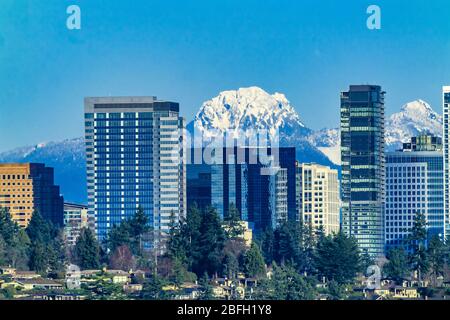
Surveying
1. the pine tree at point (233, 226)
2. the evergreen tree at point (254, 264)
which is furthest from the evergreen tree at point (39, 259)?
the pine tree at point (233, 226)

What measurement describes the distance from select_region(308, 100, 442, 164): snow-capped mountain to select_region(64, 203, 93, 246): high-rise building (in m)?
12.2

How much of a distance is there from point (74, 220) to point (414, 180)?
21.1m

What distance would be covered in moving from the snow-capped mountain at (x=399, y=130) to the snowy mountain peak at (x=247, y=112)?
7.65 feet

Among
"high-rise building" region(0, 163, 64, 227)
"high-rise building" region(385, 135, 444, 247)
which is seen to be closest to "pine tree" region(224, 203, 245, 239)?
"high-rise building" region(0, 163, 64, 227)

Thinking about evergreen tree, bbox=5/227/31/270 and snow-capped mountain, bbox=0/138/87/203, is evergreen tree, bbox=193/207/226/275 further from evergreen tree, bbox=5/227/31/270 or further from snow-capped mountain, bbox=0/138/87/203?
snow-capped mountain, bbox=0/138/87/203

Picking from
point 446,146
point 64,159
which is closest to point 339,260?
point 64,159

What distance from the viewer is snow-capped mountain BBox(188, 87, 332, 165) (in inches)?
3103

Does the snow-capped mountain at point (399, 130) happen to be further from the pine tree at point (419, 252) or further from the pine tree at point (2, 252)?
the pine tree at point (2, 252)

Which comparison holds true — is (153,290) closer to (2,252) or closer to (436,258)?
(2,252)
